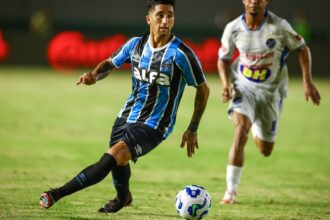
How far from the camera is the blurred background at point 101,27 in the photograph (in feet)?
91.5

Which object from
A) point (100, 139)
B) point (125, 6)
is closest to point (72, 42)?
point (125, 6)

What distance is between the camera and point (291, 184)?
10188 millimetres

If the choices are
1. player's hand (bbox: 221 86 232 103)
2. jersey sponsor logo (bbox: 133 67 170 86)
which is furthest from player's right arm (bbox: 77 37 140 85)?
player's hand (bbox: 221 86 232 103)

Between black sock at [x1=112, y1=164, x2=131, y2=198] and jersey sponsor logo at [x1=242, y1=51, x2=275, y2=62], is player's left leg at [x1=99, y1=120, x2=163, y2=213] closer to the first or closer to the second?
black sock at [x1=112, y1=164, x2=131, y2=198]

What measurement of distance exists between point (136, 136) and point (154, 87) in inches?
21.3

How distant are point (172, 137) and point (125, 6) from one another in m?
23.4

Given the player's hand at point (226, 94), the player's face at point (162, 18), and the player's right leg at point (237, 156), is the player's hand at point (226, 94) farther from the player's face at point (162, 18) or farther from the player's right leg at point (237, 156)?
the player's face at point (162, 18)

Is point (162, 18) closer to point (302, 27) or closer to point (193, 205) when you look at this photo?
point (193, 205)

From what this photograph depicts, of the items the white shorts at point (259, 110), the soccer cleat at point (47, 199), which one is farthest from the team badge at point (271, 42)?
the soccer cleat at point (47, 199)

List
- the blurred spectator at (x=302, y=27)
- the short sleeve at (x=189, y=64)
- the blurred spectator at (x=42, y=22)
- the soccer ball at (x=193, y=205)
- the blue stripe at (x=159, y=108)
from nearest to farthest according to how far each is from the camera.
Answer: the soccer ball at (x=193, y=205) < the short sleeve at (x=189, y=64) < the blue stripe at (x=159, y=108) < the blurred spectator at (x=302, y=27) < the blurred spectator at (x=42, y=22)

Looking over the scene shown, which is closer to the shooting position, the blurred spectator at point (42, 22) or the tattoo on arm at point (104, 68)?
the tattoo on arm at point (104, 68)

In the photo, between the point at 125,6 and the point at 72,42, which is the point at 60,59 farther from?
the point at 125,6

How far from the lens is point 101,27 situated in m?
31.7

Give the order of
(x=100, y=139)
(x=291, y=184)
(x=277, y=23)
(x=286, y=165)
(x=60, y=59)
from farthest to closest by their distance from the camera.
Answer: (x=60, y=59)
(x=100, y=139)
(x=286, y=165)
(x=291, y=184)
(x=277, y=23)
